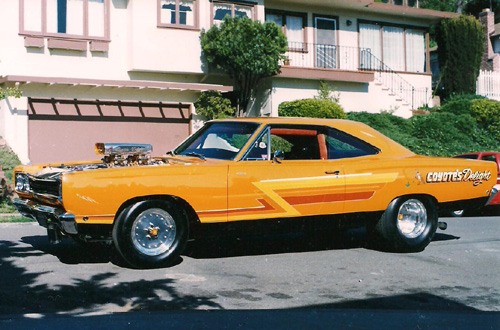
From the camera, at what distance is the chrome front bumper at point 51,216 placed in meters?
6.41

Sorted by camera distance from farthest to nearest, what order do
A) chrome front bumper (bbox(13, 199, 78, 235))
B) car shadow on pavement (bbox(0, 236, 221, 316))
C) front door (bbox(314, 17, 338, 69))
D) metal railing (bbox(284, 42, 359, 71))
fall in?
front door (bbox(314, 17, 338, 69)) → metal railing (bbox(284, 42, 359, 71)) → chrome front bumper (bbox(13, 199, 78, 235)) → car shadow on pavement (bbox(0, 236, 221, 316))

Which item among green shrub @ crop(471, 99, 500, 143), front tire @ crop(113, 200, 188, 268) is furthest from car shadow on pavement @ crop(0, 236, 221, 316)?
green shrub @ crop(471, 99, 500, 143)

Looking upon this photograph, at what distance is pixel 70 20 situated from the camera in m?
19.3

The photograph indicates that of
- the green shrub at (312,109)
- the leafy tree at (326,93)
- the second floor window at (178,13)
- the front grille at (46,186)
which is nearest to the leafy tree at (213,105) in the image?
the green shrub at (312,109)

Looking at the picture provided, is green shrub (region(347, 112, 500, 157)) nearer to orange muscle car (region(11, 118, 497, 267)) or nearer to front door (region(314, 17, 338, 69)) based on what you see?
front door (region(314, 17, 338, 69))

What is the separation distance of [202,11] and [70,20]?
13.9 feet

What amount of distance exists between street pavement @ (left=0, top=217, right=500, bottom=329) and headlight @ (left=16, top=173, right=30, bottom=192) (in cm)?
78

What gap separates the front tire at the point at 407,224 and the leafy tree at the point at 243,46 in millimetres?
12500

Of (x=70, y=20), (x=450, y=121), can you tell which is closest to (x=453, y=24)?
(x=450, y=121)

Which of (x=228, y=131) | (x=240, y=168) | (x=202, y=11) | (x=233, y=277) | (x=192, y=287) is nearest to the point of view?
(x=192, y=287)

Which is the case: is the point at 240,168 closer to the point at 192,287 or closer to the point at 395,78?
the point at 192,287

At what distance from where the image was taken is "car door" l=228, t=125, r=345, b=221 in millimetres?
7203

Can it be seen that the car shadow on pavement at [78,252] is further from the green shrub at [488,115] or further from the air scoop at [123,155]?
the green shrub at [488,115]

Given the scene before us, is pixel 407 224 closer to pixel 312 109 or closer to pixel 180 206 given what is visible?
pixel 180 206
